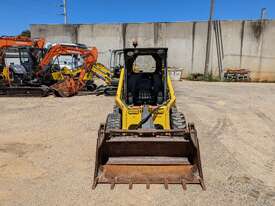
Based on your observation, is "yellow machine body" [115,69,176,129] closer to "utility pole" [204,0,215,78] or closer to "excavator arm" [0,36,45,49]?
"excavator arm" [0,36,45,49]

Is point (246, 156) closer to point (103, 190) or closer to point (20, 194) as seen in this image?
point (103, 190)

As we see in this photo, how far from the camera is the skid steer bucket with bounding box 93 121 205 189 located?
164 inches

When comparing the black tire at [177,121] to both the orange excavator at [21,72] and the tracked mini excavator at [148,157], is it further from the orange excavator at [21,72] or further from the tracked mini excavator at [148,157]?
the orange excavator at [21,72]

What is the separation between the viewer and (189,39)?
21.8 m

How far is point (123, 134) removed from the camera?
4418 millimetres

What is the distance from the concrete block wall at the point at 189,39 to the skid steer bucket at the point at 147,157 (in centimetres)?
1808

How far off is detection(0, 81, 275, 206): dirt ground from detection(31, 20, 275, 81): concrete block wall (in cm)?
1229

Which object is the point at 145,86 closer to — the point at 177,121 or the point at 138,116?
the point at 138,116

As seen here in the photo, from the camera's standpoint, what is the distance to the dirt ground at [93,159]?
384 centimetres

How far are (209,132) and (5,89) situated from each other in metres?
9.25

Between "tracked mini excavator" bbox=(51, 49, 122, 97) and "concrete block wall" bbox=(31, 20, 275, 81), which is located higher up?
"concrete block wall" bbox=(31, 20, 275, 81)

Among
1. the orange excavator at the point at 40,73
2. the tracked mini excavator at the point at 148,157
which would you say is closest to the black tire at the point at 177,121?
the tracked mini excavator at the point at 148,157

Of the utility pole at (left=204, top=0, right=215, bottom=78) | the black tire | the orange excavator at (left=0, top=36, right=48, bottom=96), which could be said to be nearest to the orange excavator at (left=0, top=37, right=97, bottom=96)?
the orange excavator at (left=0, top=36, right=48, bottom=96)

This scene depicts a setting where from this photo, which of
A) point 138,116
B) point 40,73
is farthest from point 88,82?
point 138,116
